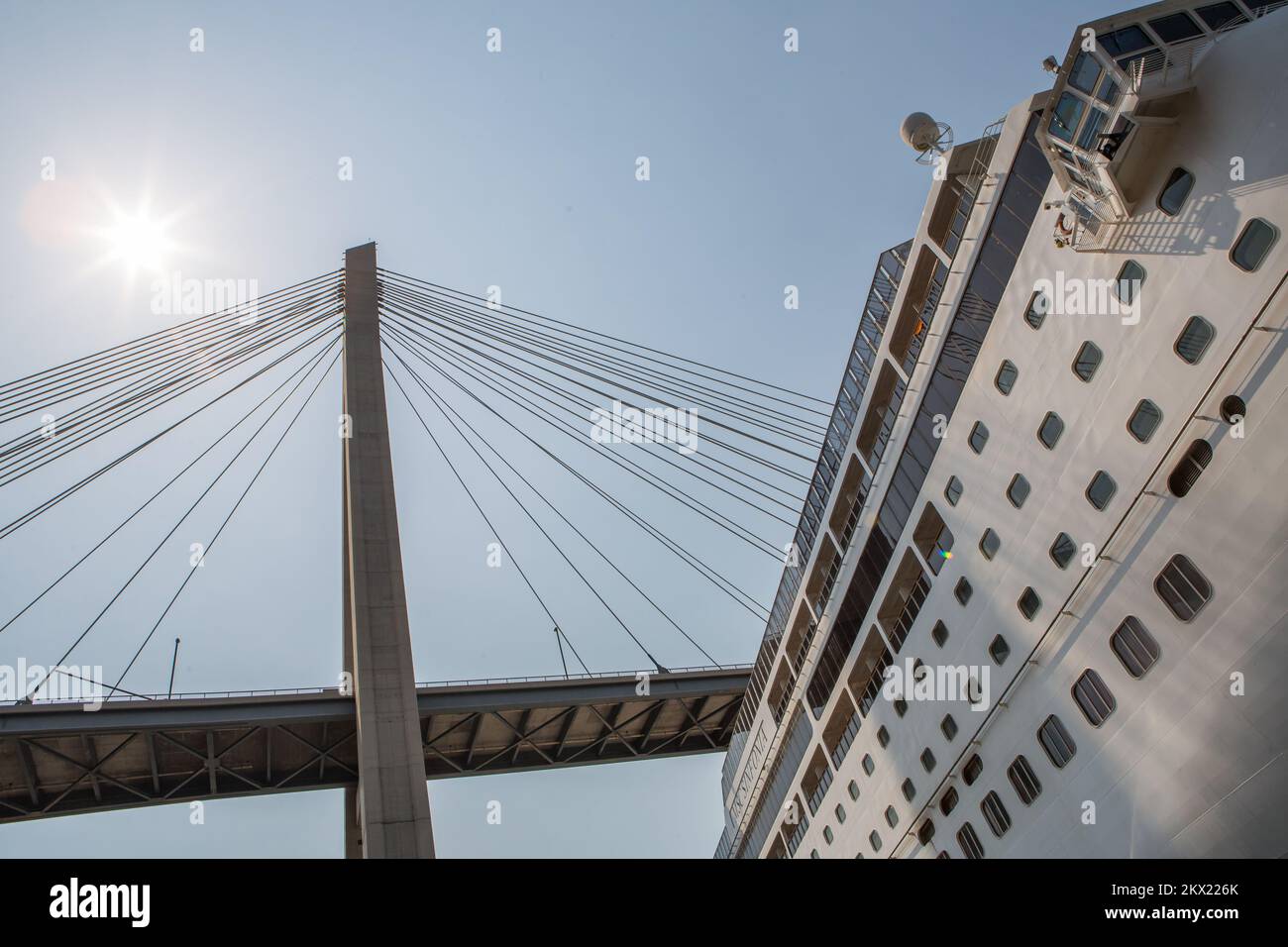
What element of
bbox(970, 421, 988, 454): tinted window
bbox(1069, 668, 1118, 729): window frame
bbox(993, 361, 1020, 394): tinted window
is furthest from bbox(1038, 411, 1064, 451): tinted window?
bbox(1069, 668, 1118, 729): window frame

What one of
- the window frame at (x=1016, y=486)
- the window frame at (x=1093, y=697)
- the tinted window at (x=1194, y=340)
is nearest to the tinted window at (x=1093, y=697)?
the window frame at (x=1093, y=697)

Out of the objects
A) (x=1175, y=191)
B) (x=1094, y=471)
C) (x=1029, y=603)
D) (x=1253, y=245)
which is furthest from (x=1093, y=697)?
(x=1175, y=191)

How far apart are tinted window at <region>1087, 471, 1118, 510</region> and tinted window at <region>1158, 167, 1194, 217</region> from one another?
388cm

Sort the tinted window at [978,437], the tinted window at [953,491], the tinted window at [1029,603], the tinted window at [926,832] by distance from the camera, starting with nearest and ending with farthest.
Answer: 1. the tinted window at [1029,603]
2. the tinted window at [978,437]
3. the tinted window at [953,491]
4. the tinted window at [926,832]

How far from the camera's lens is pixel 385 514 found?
20.6 meters

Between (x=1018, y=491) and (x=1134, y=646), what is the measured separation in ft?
10.7

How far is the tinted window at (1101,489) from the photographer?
11984 mm

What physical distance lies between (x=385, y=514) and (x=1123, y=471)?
1654cm

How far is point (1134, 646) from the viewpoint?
11.6 metres

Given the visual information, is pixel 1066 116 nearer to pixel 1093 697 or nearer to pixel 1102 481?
pixel 1102 481

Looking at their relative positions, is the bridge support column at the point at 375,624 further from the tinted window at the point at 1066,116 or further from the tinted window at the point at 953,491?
the tinted window at the point at 1066,116

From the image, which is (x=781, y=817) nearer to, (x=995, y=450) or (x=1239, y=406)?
(x=995, y=450)

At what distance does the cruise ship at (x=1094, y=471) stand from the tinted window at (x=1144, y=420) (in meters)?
0.04

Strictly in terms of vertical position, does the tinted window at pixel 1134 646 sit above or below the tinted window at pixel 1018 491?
below
